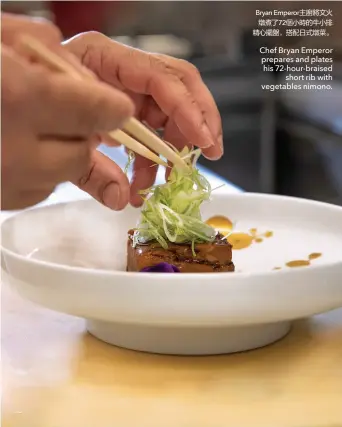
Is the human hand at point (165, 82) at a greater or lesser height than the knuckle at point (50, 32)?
lesser

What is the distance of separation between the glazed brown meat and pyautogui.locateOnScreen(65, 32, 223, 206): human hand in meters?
0.14

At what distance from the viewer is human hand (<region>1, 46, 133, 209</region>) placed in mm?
437

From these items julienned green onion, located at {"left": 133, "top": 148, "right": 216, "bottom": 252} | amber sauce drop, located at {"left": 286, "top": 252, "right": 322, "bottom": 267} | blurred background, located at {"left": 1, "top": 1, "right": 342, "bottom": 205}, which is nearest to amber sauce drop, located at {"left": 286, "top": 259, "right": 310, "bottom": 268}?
amber sauce drop, located at {"left": 286, "top": 252, "right": 322, "bottom": 267}

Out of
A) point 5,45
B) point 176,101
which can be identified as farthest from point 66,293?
point 176,101

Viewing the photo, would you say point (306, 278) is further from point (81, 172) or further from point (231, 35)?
point (231, 35)

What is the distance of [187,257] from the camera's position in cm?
75

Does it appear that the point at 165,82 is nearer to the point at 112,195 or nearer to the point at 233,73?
the point at 112,195

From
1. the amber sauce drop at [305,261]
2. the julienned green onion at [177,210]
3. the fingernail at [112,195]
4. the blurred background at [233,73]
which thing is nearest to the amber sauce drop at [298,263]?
the amber sauce drop at [305,261]

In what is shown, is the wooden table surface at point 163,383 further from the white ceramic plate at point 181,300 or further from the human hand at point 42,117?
the human hand at point 42,117

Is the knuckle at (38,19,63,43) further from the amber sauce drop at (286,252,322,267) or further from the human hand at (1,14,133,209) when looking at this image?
the amber sauce drop at (286,252,322,267)

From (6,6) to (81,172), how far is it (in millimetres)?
2865

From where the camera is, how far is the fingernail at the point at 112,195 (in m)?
0.75

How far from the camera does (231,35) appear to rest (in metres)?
3.22

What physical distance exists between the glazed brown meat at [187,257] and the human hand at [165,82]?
14 cm
